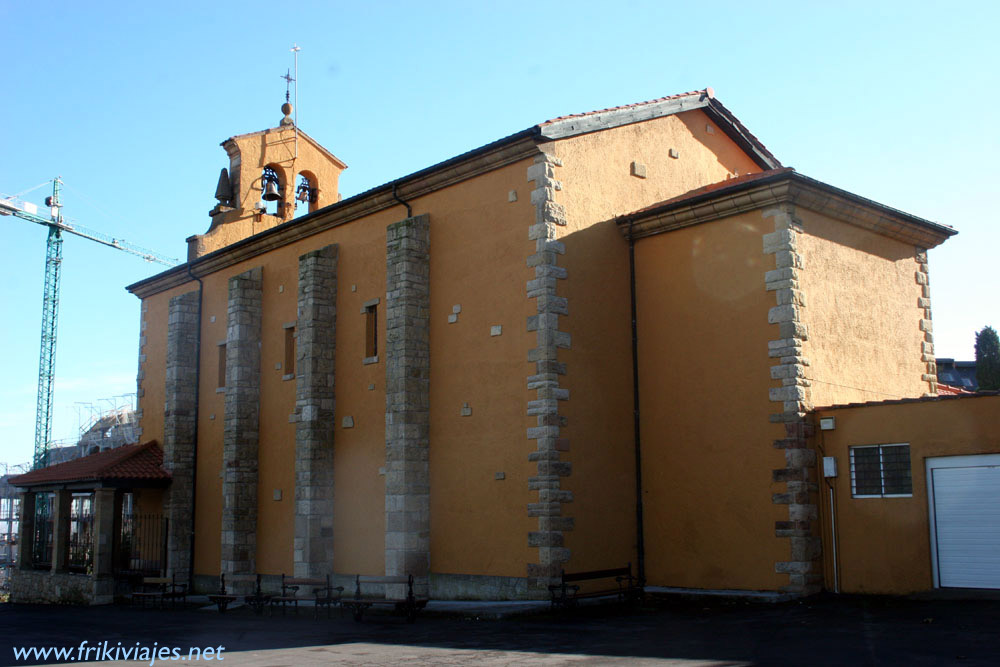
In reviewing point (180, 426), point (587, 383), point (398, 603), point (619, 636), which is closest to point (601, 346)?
point (587, 383)

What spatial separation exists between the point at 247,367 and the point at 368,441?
5.01 meters

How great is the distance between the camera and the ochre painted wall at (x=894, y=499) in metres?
12.9

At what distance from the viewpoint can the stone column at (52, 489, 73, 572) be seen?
23.7 m

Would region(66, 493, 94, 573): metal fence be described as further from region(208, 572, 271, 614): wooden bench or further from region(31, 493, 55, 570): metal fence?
region(208, 572, 271, 614): wooden bench

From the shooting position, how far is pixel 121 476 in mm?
22703

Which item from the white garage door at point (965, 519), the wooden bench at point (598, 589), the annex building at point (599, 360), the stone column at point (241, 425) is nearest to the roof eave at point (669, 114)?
the annex building at point (599, 360)

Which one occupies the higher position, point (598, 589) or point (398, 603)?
point (598, 589)

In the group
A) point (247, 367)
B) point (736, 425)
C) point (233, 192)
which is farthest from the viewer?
point (233, 192)

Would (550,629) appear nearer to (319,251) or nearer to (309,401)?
(309,401)

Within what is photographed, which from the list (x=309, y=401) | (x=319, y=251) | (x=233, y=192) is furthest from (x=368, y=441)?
(x=233, y=192)

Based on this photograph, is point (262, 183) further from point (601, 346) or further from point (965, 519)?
point (965, 519)

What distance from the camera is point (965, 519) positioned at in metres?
12.9

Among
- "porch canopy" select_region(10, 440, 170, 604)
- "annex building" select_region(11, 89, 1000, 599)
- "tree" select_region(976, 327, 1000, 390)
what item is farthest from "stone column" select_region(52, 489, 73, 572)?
"tree" select_region(976, 327, 1000, 390)

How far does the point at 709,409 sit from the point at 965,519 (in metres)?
4.02
